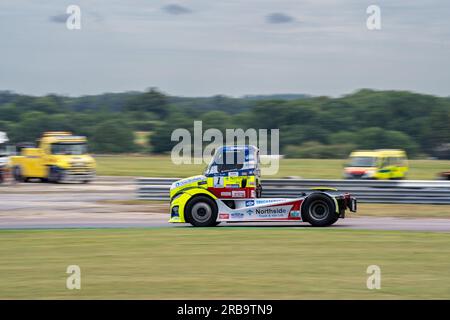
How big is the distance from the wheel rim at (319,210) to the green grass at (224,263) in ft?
2.36

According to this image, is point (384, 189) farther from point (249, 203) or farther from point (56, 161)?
point (56, 161)

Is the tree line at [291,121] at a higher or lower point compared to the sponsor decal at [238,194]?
higher

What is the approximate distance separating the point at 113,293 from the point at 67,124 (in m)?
87.8

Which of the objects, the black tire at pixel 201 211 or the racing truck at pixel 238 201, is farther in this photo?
the black tire at pixel 201 211

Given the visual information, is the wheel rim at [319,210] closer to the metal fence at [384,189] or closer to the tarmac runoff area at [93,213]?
the tarmac runoff area at [93,213]

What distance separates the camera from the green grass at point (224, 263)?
423 inches

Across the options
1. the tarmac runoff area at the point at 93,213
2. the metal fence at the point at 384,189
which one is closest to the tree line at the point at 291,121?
the tarmac runoff area at the point at 93,213

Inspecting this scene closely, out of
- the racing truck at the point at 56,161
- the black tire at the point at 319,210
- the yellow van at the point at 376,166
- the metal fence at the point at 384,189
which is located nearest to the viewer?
the black tire at the point at 319,210

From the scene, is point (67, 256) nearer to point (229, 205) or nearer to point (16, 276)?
point (16, 276)

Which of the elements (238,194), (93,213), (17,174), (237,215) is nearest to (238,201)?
(238,194)

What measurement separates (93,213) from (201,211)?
5.74 metres

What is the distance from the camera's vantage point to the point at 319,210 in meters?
18.7

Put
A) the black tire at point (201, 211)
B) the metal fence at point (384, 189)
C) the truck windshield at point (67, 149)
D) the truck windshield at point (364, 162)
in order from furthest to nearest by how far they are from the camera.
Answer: the truck windshield at point (67, 149) < the truck windshield at point (364, 162) < the metal fence at point (384, 189) < the black tire at point (201, 211)
